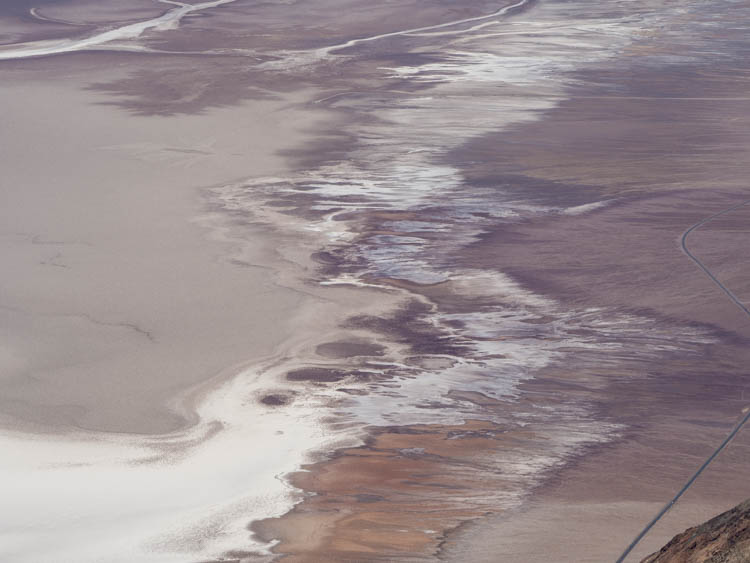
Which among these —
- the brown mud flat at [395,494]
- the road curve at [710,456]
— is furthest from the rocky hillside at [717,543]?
the brown mud flat at [395,494]

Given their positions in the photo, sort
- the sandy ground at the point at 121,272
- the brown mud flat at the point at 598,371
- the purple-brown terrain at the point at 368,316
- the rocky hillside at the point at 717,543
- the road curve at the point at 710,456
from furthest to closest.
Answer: the sandy ground at the point at 121,272, the purple-brown terrain at the point at 368,316, the brown mud flat at the point at 598,371, the road curve at the point at 710,456, the rocky hillside at the point at 717,543

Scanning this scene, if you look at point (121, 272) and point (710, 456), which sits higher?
point (121, 272)

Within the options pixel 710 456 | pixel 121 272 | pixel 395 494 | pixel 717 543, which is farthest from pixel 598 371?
pixel 717 543

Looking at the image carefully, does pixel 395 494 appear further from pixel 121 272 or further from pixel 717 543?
pixel 121 272

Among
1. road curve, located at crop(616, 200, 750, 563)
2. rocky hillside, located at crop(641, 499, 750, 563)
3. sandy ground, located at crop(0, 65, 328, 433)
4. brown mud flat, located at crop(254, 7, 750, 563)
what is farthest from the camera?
sandy ground, located at crop(0, 65, 328, 433)

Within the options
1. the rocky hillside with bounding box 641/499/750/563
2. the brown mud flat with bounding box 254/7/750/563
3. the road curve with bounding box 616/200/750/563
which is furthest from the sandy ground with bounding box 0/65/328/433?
the rocky hillside with bounding box 641/499/750/563

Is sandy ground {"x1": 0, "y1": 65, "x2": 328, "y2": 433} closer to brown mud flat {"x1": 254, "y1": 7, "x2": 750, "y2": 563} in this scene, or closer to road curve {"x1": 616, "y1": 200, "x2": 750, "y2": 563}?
brown mud flat {"x1": 254, "y1": 7, "x2": 750, "y2": 563}

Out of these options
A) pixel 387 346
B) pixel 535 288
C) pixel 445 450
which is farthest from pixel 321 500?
pixel 535 288

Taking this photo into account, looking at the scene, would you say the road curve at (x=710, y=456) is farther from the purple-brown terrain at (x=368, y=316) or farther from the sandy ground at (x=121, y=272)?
the sandy ground at (x=121, y=272)

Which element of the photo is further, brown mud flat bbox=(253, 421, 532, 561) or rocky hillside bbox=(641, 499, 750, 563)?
brown mud flat bbox=(253, 421, 532, 561)

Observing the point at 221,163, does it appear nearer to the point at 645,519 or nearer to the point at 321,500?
the point at 321,500
